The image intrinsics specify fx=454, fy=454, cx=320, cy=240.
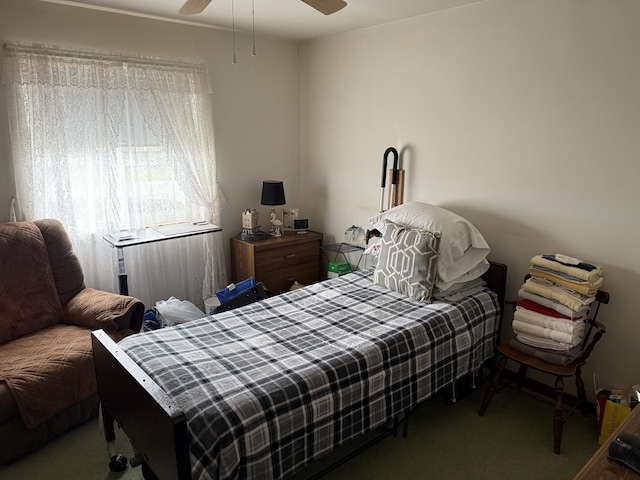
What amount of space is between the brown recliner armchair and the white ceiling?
1589 millimetres

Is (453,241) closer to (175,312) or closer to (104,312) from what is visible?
(175,312)

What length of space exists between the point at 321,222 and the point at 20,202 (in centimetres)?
244

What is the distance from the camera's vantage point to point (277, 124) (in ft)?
14.0

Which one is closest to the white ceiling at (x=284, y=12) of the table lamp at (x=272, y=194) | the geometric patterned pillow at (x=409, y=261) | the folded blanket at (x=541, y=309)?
the table lamp at (x=272, y=194)

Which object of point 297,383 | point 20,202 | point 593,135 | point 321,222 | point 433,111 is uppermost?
point 433,111

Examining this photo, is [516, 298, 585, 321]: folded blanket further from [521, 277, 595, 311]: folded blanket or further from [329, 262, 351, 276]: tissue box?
[329, 262, 351, 276]: tissue box

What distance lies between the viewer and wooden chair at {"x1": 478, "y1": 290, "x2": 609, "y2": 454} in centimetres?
242

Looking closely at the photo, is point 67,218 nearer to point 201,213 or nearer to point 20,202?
point 20,202

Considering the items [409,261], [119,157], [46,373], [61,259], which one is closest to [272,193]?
[119,157]

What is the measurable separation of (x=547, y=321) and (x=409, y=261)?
84 centimetres

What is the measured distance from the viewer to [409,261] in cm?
285

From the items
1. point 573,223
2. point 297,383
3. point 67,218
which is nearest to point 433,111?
point 573,223

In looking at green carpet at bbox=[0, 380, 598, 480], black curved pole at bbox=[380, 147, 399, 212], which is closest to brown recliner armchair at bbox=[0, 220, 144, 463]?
green carpet at bbox=[0, 380, 598, 480]

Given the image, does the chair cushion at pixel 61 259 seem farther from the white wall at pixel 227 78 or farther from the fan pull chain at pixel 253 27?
the fan pull chain at pixel 253 27
